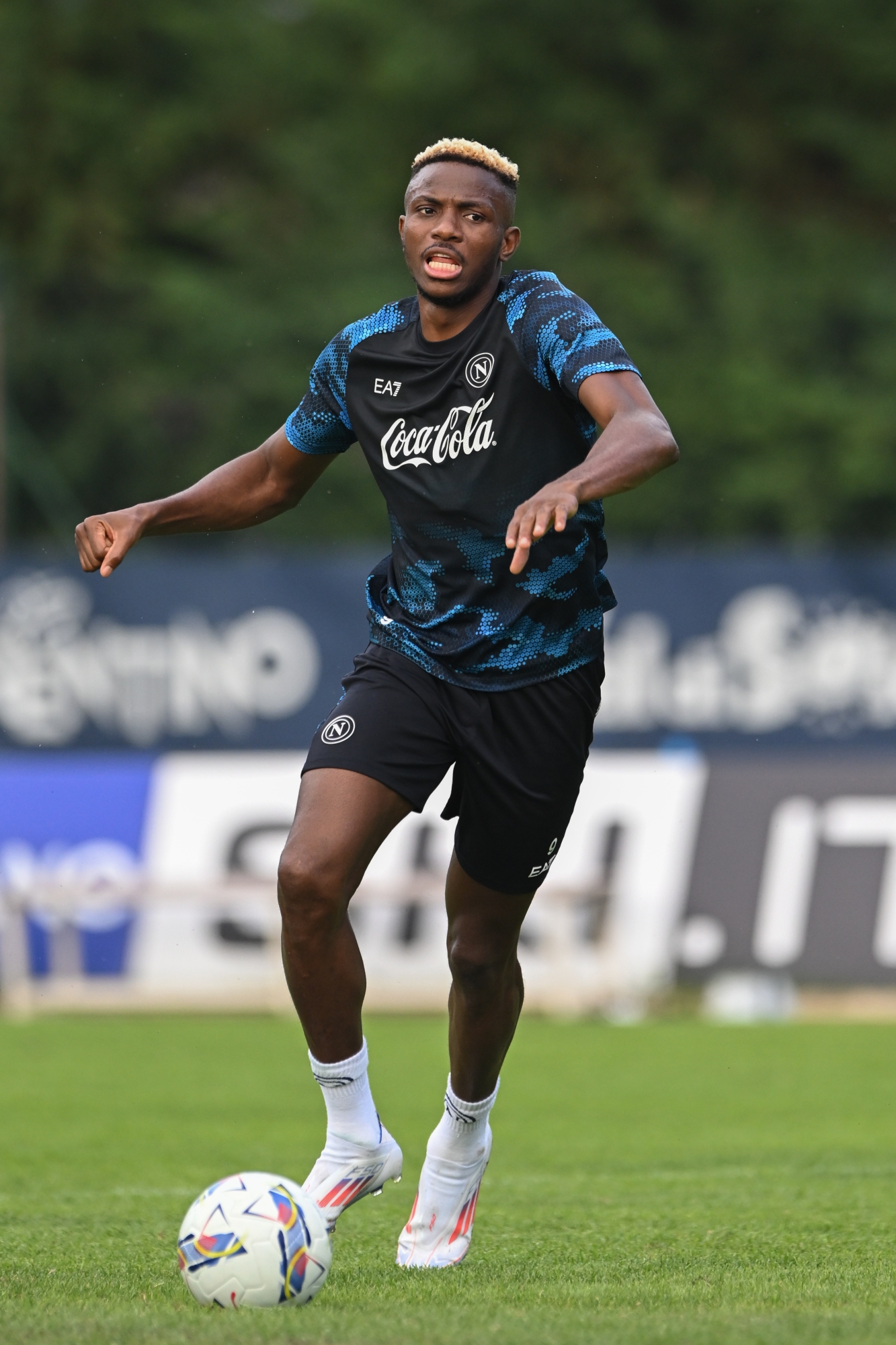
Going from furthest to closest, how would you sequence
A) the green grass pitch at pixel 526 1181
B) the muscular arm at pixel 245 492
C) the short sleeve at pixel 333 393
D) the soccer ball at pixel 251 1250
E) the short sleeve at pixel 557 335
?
the muscular arm at pixel 245 492 → the short sleeve at pixel 333 393 → the short sleeve at pixel 557 335 → the soccer ball at pixel 251 1250 → the green grass pitch at pixel 526 1181

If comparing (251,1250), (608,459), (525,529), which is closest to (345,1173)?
(251,1250)

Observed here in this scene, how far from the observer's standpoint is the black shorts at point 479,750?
457 cm

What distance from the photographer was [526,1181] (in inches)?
258

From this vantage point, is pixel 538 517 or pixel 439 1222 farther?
pixel 439 1222

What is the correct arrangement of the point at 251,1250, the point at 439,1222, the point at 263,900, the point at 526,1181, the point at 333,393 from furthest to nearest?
the point at 263,900, the point at 526,1181, the point at 333,393, the point at 439,1222, the point at 251,1250

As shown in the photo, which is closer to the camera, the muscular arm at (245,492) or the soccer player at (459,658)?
the soccer player at (459,658)

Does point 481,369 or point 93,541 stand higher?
point 481,369

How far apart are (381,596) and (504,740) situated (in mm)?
498

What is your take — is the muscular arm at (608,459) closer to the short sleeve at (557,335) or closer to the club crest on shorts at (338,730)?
the short sleeve at (557,335)

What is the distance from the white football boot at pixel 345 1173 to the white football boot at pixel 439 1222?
142mm

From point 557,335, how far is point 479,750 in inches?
38.1

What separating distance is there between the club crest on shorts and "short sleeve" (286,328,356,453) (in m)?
0.78

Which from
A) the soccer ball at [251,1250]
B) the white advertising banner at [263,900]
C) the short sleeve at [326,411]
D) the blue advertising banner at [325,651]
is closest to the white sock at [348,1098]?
the soccer ball at [251,1250]

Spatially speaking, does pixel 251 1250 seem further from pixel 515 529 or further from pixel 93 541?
pixel 93 541
